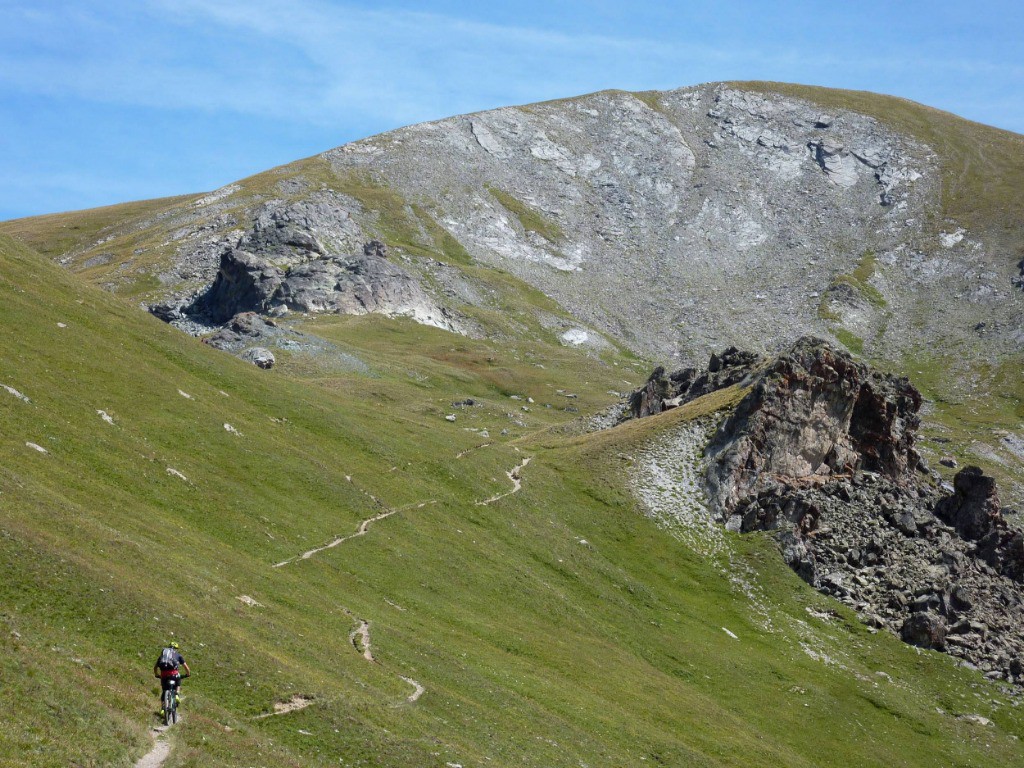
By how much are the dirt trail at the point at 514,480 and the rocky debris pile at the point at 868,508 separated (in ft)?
63.9

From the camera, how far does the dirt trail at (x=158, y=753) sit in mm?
26295

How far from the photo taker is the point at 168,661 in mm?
29078

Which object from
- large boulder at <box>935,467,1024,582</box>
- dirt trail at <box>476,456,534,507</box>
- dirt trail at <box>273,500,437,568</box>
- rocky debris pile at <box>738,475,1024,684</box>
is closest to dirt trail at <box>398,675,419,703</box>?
dirt trail at <box>273,500,437,568</box>

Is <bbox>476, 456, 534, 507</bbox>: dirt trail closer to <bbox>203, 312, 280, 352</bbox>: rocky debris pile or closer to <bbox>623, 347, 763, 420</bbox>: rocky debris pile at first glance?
<bbox>623, 347, 763, 420</bbox>: rocky debris pile

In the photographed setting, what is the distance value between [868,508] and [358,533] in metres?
56.1

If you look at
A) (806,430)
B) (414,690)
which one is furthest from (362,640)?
(806,430)

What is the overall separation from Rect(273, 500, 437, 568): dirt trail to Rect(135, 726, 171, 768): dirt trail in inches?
1041

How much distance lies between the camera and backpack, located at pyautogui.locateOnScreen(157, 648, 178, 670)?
29031 millimetres

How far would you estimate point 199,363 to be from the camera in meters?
83.2

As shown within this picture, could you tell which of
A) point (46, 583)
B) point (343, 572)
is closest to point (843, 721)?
point (343, 572)

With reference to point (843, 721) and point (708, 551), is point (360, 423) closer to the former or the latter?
point (708, 551)

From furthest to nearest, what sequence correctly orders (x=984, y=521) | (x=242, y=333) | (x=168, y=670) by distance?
(x=242, y=333), (x=984, y=521), (x=168, y=670)

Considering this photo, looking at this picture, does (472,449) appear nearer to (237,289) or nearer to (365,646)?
(365,646)

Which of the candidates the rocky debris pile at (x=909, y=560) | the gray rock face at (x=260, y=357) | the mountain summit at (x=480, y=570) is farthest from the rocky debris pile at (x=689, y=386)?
the gray rock face at (x=260, y=357)
